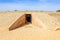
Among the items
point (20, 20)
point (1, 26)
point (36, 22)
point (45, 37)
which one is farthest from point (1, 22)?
point (45, 37)

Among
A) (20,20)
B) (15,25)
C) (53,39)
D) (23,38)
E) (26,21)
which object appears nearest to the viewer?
(53,39)

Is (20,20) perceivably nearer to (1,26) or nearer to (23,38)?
(1,26)

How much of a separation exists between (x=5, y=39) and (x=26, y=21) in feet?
20.6

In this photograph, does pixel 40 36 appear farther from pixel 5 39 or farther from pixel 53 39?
pixel 5 39

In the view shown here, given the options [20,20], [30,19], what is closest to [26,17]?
[30,19]

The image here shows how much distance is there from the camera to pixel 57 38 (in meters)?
8.61

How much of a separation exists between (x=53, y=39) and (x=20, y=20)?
244 inches

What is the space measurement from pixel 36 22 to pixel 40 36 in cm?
522

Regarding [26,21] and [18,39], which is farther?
[26,21]

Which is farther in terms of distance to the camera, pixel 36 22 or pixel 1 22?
pixel 1 22

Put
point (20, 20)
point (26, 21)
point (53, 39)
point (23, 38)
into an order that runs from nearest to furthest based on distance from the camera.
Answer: point (53, 39) < point (23, 38) < point (20, 20) < point (26, 21)

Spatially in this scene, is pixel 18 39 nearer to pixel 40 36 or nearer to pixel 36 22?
pixel 40 36

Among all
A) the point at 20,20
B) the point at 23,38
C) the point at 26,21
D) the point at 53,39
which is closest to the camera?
the point at 53,39

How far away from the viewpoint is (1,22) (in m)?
15.6
